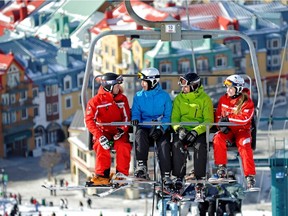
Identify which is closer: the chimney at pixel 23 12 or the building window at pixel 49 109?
the building window at pixel 49 109

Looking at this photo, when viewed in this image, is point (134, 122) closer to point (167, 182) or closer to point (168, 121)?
point (168, 121)

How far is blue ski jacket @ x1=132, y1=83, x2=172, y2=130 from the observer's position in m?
18.1

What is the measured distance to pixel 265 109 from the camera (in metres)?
82.0

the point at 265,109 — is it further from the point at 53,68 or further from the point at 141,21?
the point at 141,21

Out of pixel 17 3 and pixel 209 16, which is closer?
pixel 209 16

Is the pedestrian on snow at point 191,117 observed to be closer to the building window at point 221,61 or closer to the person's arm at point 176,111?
the person's arm at point 176,111

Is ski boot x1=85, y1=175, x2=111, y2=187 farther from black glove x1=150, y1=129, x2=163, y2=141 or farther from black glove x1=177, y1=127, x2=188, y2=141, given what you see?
black glove x1=177, y1=127, x2=188, y2=141

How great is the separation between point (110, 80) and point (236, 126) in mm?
1673

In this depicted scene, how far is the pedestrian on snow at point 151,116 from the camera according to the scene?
1798 cm

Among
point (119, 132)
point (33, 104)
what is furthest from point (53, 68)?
point (119, 132)

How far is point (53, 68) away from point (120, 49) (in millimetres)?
3944

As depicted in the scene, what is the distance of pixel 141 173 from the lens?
17641 mm

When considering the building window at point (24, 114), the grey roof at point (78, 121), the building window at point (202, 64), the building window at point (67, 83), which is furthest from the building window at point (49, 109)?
the building window at point (202, 64)

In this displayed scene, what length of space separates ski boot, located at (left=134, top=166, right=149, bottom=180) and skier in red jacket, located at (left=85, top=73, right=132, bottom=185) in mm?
315
